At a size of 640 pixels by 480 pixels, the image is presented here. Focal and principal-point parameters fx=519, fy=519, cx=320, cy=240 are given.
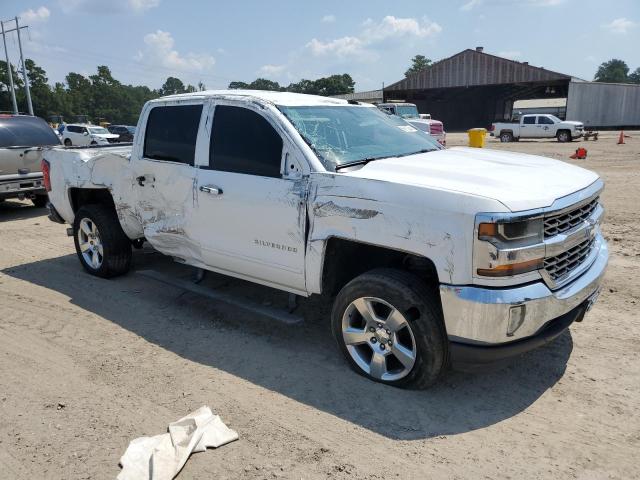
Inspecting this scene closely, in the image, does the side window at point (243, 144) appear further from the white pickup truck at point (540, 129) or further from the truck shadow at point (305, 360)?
the white pickup truck at point (540, 129)

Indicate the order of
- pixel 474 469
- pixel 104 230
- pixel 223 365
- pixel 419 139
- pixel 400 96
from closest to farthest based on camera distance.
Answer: pixel 474 469 → pixel 223 365 → pixel 419 139 → pixel 104 230 → pixel 400 96

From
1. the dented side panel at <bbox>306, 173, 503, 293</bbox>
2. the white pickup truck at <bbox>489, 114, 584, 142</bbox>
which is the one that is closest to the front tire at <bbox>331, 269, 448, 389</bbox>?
the dented side panel at <bbox>306, 173, 503, 293</bbox>

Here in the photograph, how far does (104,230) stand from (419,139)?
3.53m

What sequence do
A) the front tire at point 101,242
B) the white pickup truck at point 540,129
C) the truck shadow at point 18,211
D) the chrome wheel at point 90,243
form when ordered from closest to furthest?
1. the front tire at point 101,242
2. the chrome wheel at point 90,243
3. the truck shadow at point 18,211
4. the white pickup truck at point 540,129

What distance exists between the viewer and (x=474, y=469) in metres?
2.79

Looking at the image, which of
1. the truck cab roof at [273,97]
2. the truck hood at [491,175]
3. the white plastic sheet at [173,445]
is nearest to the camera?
the white plastic sheet at [173,445]

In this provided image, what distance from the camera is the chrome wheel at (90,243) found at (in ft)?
19.5

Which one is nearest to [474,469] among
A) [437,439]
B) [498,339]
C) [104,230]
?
[437,439]

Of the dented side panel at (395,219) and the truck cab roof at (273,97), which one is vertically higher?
the truck cab roof at (273,97)

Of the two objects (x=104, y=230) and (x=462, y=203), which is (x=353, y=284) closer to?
(x=462, y=203)

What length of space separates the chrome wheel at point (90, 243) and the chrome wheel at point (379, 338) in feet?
11.5

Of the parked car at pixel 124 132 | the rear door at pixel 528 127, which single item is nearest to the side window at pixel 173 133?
the parked car at pixel 124 132

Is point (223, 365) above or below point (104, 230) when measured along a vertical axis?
below

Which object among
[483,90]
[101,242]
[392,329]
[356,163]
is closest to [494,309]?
[392,329]
